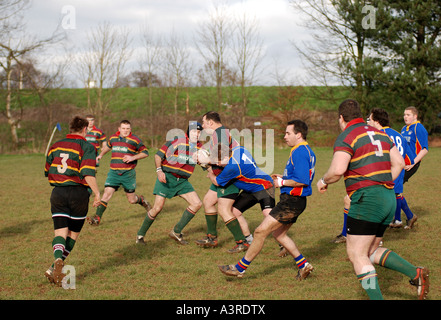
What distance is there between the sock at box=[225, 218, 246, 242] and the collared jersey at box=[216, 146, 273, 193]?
0.53 metres

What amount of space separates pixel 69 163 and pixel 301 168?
267 centimetres

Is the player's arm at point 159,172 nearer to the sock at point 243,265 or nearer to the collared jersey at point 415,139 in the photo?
the sock at point 243,265

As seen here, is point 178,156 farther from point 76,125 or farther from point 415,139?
point 415,139

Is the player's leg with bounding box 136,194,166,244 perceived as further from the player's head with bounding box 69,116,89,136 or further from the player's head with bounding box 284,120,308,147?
the player's head with bounding box 284,120,308,147

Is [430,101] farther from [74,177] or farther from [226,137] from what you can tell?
[74,177]

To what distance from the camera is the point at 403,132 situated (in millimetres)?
8055

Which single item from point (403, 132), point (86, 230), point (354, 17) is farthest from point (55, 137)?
point (403, 132)

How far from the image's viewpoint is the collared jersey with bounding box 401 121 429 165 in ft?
25.1

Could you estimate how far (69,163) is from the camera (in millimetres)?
4961

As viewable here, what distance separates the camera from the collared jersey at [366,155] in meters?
3.91

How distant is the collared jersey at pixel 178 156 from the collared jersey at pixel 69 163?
2.31 m

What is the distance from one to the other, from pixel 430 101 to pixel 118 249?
25.9 meters

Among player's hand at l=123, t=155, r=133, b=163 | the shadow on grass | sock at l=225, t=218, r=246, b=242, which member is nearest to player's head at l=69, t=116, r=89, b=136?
sock at l=225, t=218, r=246, b=242
